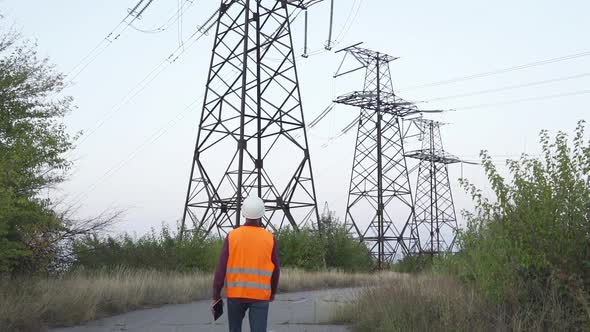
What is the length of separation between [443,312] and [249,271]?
10.6ft

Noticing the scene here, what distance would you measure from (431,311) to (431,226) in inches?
1518

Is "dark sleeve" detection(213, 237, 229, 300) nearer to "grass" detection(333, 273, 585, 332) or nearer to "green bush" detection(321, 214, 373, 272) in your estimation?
"grass" detection(333, 273, 585, 332)

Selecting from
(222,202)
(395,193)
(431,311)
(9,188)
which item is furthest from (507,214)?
(395,193)

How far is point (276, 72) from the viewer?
23.9 m

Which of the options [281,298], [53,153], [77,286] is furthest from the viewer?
[281,298]

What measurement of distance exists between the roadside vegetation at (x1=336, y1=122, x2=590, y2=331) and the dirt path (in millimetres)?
2117

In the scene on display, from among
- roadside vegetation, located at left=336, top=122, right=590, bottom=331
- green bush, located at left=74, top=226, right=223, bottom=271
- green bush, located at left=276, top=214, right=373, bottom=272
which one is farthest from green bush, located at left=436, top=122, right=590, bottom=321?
green bush, located at left=276, top=214, right=373, bottom=272

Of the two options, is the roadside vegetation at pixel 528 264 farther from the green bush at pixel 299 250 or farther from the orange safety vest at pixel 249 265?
the green bush at pixel 299 250

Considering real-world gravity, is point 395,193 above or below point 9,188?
above

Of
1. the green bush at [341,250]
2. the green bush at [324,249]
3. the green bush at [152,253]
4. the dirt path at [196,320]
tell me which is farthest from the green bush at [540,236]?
the green bush at [341,250]

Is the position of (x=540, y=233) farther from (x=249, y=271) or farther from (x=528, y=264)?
(x=249, y=271)

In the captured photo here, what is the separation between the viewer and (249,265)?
677cm

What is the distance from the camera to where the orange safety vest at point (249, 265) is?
675 centimetres

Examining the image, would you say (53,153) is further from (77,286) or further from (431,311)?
(431,311)
